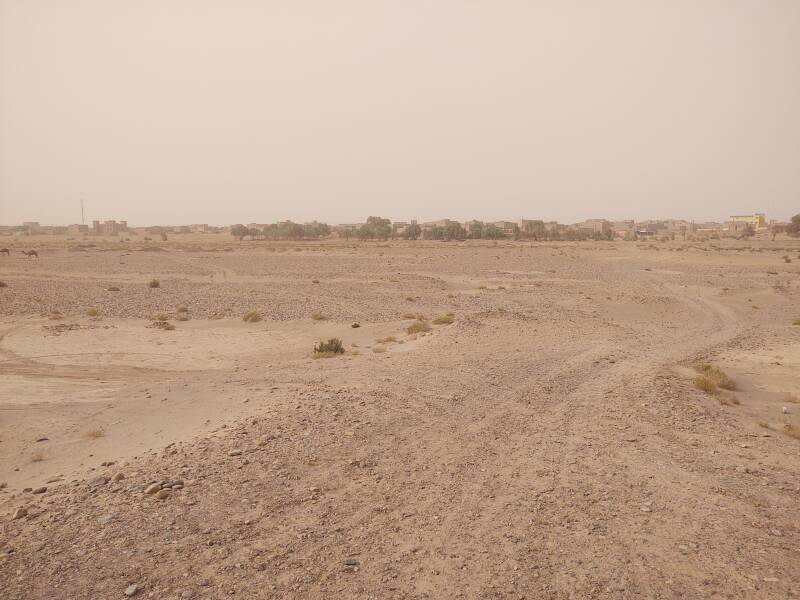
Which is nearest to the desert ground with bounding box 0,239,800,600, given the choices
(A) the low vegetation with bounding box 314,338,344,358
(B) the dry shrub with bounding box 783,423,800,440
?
(B) the dry shrub with bounding box 783,423,800,440

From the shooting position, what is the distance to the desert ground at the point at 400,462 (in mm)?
6438

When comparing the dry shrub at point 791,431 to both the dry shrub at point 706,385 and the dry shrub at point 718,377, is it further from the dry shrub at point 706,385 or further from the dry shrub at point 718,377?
the dry shrub at point 718,377

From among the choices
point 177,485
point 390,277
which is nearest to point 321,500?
point 177,485

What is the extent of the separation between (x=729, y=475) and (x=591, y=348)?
10120 millimetres

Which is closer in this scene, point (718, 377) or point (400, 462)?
point (400, 462)

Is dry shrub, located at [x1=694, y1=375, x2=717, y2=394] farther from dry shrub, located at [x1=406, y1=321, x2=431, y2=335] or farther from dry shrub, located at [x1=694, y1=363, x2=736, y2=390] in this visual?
dry shrub, located at [x1=406, y1=321, x2=431, y2=335]

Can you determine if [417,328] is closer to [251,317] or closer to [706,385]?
[251,317]

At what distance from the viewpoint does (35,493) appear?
849 centimetres

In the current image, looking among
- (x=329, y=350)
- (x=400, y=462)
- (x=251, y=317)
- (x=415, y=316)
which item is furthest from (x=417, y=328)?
(x=400, y=462)

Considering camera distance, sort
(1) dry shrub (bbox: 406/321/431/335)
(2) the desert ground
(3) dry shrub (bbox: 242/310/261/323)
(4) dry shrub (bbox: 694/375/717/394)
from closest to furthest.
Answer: (2) the desert ground
(4) dry shrub (bbox: 694/375/717/394)
(1) dry shrub (bbox: 406/321/431/335)
(3) dry shrub (bbox: 242/310/261/323)

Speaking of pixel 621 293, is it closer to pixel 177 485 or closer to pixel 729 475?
pixel 729 475

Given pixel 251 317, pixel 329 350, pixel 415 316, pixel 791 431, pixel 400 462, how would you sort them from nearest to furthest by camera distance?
pixel 400 462, pixel 791 431, pixel 329 350, pixel 251 317, pixel 415 316

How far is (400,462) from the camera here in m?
9.55

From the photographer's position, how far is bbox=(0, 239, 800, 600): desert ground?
21.1ft
